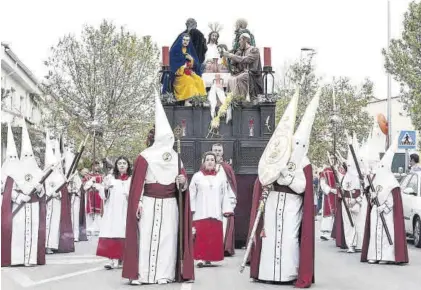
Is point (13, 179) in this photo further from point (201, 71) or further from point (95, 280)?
point (201, 71)

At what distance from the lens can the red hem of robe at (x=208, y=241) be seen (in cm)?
1354

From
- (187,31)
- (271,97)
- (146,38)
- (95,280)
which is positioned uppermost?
(146,38)

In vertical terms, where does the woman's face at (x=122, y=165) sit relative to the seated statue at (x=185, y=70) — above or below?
below

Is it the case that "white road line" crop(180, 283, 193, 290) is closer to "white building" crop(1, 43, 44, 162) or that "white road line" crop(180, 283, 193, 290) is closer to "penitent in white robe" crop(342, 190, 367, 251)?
"penitent in white robe" crop(342, 190, 367, 251)

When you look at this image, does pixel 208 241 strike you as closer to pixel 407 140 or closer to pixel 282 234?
pixel 282 234

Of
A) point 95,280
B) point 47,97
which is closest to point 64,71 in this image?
point 47,97

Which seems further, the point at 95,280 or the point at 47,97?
the point at 47,97

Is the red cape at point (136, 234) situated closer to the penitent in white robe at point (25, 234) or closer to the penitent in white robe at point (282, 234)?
the penitent in white robe at point (282, 234)

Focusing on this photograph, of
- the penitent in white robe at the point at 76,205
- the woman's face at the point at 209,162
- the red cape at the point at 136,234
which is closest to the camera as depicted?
the red cape at the point at 136,234

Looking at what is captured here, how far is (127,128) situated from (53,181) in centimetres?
2313

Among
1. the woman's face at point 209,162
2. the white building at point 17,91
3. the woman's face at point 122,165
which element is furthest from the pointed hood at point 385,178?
the white building at point 17,91

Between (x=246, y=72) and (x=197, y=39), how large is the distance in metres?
1.38

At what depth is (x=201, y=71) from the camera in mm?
18609

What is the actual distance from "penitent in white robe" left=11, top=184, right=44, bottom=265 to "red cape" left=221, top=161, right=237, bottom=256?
3.24 metres
